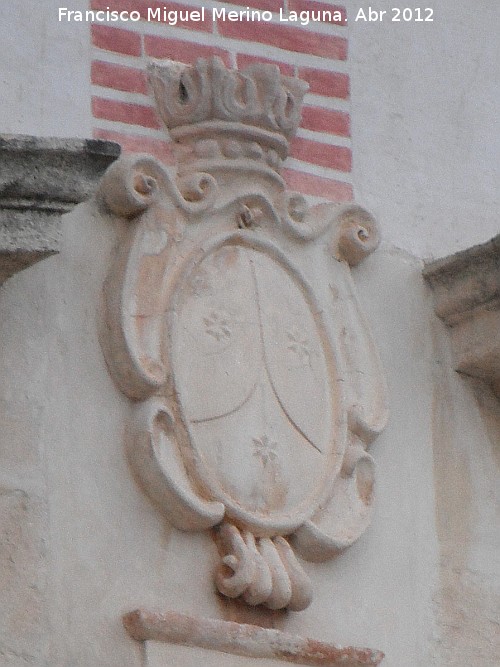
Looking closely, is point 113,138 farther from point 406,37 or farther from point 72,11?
point 406,37

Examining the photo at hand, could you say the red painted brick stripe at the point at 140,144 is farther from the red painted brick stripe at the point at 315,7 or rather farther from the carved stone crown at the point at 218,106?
the red painted brick stripe at the point at 315,7

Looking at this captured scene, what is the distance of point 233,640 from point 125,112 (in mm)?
935

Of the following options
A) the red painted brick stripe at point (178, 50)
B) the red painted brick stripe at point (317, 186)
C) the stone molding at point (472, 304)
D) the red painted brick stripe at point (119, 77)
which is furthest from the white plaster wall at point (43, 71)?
the stone molding at point (472, 304)

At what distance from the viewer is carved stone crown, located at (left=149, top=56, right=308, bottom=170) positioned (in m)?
3.74

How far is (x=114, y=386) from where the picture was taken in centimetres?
356

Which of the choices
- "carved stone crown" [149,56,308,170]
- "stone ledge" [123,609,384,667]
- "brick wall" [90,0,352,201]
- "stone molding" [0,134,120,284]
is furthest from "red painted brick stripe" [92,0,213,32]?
"stone ledge" [123,609,384,667]

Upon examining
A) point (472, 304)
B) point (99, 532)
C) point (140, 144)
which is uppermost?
point (140, 144)

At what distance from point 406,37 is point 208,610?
1254 mm

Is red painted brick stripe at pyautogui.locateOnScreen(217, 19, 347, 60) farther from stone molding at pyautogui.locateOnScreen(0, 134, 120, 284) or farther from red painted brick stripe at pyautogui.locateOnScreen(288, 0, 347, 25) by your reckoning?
stone molding at pyautogui.locateOnScreen(0, 134, 120, 284)

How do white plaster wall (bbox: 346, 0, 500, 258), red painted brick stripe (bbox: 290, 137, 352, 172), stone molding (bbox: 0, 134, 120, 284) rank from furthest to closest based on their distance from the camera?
white plaster wall (bbox: 346, 0, 500, 258)
red painted brick stripe (bbox: 290, 137, 352, 172)
stone molding (bbox: 0, 134, 120, 284)

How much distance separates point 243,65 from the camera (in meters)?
3.89

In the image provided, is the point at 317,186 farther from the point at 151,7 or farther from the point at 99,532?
the point at 99,532

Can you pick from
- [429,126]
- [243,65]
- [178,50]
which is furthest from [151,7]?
[429,126]

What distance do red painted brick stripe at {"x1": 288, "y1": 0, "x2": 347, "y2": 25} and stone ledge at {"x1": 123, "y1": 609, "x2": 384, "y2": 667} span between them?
3.92 feet
